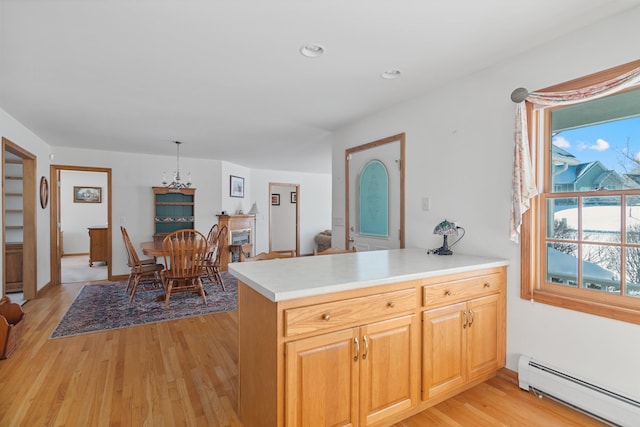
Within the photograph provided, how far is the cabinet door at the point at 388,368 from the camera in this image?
1.58 meters

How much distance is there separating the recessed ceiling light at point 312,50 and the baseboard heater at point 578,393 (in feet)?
8.24

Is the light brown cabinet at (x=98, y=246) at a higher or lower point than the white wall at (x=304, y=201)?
lower

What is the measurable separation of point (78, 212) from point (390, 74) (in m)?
9.01

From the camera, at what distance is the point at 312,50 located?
211cm

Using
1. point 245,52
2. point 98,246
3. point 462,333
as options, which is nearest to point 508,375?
point 462,333

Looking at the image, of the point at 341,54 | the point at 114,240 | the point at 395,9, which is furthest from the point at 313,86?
the point at 114,240

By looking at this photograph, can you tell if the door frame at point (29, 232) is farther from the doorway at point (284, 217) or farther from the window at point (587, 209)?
the window at point (587, 209)

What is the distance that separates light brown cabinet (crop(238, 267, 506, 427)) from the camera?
1388mm

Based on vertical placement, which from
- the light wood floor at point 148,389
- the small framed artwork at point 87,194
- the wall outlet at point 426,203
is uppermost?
the small framed artwork at point 87,194

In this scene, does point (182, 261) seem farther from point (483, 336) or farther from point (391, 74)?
point (483, 336)

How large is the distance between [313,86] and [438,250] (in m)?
1.75

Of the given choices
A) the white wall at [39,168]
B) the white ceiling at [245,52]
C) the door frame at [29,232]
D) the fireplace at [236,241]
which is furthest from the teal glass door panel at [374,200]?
the door frame at [29,232]

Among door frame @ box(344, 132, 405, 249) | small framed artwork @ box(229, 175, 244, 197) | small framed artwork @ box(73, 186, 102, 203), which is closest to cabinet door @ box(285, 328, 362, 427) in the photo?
door frame @ box(344, 132, 405, 249)

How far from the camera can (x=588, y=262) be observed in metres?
1.92
